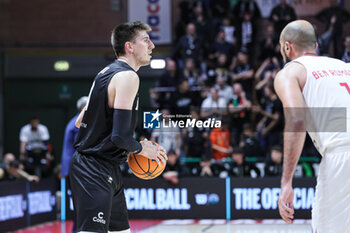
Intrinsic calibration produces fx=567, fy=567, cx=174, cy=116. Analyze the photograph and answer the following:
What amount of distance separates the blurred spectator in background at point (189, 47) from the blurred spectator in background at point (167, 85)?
0.55 meters

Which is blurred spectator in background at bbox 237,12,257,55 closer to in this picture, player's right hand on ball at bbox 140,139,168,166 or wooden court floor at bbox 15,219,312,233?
wooden court floor at bbox 15,219,312,233

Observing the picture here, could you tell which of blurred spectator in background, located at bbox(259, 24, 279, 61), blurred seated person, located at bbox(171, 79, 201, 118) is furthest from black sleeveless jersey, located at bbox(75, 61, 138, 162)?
blurred spectator in background, located at bbox(259, 24, 279, 61)

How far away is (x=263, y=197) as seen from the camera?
988 cm

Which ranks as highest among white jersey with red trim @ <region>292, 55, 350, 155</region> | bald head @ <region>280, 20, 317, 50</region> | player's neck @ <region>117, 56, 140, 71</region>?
bald head @ <region>280, 20, 317, 50</region>

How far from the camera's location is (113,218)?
154 inches

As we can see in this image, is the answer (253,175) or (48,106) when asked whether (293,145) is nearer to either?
(253,175)

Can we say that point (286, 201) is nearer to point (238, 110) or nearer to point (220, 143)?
point (220, 143)

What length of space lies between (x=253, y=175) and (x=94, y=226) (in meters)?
7.06

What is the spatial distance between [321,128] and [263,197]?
6.66 metres

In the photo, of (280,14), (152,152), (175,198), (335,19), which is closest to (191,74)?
(280,14)

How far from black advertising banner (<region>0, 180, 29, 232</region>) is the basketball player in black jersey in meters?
5.31

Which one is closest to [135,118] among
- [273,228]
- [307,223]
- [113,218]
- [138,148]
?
[138,148]

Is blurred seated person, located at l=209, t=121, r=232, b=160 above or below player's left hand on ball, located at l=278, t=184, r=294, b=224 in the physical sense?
below

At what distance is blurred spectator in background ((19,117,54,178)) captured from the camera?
41.4 feet
